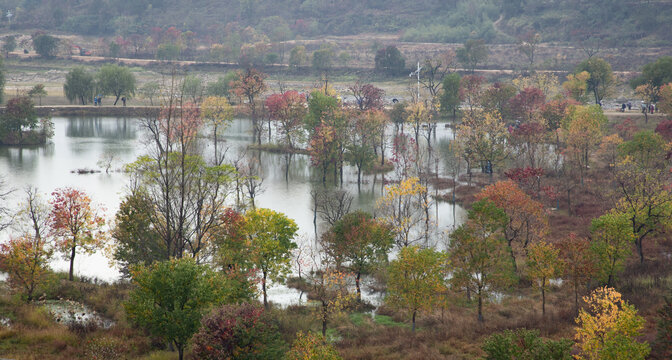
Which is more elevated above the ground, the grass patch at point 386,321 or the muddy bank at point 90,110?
the muddy bank at point 90,110

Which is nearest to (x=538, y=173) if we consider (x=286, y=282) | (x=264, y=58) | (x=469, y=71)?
(x=286, y=282)

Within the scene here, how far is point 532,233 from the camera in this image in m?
40.4

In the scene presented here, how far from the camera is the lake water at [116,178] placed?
1774 inches

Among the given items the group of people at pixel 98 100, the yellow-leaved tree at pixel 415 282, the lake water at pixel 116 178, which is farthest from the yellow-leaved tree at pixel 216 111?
the yellow-leaved tree at pixel 415 282

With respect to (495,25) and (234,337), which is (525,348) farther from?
(495,25)

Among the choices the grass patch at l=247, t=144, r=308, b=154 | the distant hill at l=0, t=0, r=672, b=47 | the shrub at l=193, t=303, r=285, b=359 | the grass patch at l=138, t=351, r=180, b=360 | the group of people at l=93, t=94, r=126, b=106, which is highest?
the distant hill at l=0, t=0, r=672, b=47

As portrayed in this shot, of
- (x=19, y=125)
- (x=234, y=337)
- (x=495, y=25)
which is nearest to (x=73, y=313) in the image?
(x=234, y=337)

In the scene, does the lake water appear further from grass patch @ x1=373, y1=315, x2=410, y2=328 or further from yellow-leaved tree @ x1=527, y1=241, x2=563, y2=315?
yellow-leaved tree @ x1=527, y1=241, x2=563, y2=315

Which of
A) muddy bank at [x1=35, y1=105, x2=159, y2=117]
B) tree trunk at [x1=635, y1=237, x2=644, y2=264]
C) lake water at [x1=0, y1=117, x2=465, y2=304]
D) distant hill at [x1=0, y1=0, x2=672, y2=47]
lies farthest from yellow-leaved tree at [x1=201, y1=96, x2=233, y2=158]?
distant hill at [x1=0, y1=0, x2=672, y2=47]

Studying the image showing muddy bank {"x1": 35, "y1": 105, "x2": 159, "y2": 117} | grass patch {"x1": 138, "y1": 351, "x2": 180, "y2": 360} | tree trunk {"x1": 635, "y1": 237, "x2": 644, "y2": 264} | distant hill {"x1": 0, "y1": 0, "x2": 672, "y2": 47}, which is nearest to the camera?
grass patch {"x1": 138, "y1": 351, "x2": 180, "y2": 360}

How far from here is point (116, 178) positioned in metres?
60.4

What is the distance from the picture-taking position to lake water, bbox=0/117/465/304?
45.1 m

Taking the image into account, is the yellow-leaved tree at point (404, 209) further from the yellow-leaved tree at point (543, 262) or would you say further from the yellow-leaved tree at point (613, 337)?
the yellow-leaved tree at point (613, 337)

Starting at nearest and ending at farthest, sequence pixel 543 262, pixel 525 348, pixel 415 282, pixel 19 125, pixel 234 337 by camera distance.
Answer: pixel 234 337, pixel 525 348, pixel 415 282, pixel 543 262, pixel 19 125
